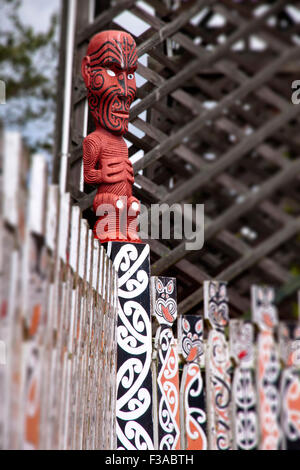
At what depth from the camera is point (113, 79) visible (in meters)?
1.69

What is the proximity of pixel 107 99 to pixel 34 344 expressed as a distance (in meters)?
1.13

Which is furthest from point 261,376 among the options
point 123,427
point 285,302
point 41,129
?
point 41,129

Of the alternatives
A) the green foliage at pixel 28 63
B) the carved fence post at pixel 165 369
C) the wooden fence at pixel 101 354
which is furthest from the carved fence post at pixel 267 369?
the green foliage at pixel 28 63

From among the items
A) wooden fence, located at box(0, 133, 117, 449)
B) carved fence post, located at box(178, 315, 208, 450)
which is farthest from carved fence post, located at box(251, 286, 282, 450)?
wooden fence, located at box(0, 133, 117, 449)

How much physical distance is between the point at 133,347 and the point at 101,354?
26 centimetres

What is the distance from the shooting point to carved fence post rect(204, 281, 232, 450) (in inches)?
66.1

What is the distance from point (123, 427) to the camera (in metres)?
1.36

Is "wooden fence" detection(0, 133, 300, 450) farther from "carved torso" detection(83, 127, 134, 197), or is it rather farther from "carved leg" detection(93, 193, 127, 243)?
"carved torso" detection(83, 127, 134, 197)

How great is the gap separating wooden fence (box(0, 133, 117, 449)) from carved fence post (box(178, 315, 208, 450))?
20.6 inches

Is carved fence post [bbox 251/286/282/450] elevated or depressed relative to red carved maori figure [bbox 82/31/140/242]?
A: depressed

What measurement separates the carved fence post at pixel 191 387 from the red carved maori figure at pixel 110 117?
308 millimetres

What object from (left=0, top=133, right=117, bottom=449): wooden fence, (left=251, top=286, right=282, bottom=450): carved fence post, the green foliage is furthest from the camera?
the green foliage

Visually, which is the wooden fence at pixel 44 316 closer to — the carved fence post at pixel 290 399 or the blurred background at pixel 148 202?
the blurred background at pixel 148 202

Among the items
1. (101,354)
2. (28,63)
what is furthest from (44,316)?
(28,63)
